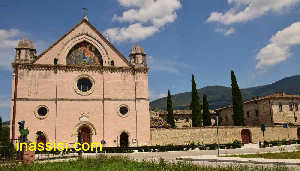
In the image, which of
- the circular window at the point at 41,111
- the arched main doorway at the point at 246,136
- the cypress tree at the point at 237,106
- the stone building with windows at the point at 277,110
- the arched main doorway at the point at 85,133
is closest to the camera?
the circular window at the point at 41,111

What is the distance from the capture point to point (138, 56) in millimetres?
33344

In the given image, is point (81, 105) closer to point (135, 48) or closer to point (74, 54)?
point (74, 54)

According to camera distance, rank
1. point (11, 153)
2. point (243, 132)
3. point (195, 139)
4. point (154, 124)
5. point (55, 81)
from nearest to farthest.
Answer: point (11, 153), point (55, 81), point (195, 139), point (243, 132), point (154, 124)

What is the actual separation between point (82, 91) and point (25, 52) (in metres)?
7.93

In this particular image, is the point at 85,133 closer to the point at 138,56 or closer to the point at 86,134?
the point at 86,134

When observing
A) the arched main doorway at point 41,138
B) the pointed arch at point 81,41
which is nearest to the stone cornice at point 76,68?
the pointed arch at point 81,41

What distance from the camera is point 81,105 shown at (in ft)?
100

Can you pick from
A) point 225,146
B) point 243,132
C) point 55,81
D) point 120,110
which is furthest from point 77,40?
point 243,132

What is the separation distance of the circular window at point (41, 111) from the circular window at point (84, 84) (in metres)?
4.30

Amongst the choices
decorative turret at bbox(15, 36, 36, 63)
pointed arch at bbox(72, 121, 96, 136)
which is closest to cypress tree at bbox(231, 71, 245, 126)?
pointed arch at bbox(72, 121, 96, 136)

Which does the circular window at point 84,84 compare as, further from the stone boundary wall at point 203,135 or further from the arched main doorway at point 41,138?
the stone boundary wall at point 203,135

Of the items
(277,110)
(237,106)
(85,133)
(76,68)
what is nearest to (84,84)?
(76,68)

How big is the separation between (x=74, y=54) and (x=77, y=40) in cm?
179

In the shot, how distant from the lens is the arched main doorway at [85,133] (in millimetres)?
30130
